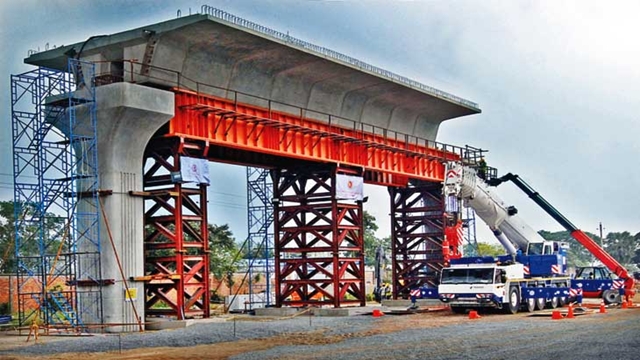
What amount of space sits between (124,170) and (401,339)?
13.1 m

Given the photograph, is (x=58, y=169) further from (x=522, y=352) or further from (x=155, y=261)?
(x=522, y=352)

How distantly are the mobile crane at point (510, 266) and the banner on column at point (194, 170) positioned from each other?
11.1 metres

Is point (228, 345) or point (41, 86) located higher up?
point (41, 86)

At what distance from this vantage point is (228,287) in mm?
66688

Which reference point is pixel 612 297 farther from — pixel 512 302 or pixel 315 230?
pixel 315 230

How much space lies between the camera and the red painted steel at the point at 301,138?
3453 cm

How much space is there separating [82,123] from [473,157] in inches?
1127

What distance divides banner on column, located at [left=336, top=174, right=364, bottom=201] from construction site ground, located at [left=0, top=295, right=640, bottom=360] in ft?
26.9

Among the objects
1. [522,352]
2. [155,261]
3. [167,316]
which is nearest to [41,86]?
[155,261]

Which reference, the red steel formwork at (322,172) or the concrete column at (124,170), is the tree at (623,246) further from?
the concrete column at (124,170)

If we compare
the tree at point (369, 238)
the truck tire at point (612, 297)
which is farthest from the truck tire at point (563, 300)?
the tree at point (369, 238)

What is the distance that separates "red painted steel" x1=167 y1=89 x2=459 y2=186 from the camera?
34.5 meters

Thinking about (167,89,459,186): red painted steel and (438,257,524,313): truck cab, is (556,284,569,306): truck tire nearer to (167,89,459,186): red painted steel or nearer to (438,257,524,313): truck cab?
(438,257,524,313): truck cab

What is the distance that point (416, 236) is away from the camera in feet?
171
